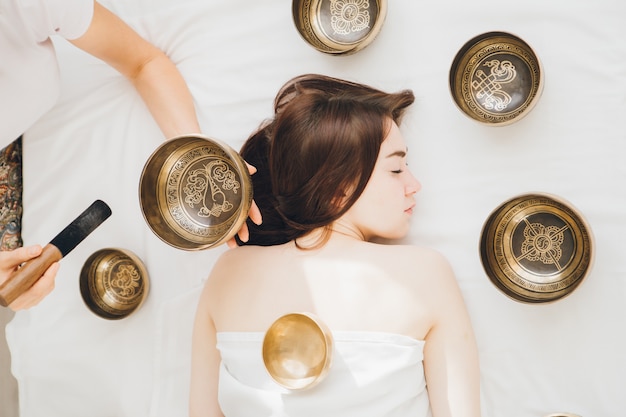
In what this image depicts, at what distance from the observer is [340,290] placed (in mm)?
1320

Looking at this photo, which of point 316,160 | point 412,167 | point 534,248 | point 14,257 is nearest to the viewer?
point 14,257

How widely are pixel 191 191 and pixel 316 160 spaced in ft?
1.11

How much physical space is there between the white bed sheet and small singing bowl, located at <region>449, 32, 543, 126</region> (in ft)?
0.17

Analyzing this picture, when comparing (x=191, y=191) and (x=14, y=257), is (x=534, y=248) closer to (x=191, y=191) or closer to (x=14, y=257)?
(x=191, y=191)

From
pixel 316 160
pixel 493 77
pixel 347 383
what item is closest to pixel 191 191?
pixel 316 160

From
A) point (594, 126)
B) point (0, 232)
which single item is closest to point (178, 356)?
point (0, 232)

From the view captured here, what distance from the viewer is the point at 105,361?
1845 millimetres

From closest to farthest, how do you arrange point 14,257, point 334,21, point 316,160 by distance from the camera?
point 14,257 < point 316,160 < point 334,21

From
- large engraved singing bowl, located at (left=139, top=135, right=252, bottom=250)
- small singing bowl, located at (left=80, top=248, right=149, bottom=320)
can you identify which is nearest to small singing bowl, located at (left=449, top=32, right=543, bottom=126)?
large engraved singing bowl, located at (left=139, top=135, right=252, bottom=250)

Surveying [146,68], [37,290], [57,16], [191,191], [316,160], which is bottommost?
[37,290]

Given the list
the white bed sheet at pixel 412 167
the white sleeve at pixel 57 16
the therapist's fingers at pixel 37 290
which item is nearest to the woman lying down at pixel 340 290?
the white bed sheet at pixel 412 167

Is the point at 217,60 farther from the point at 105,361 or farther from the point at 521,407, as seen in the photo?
the point at 521,407

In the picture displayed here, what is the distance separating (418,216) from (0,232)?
51.6 inches

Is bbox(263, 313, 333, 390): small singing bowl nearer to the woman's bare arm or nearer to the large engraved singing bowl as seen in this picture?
the large engraved singing bowl
